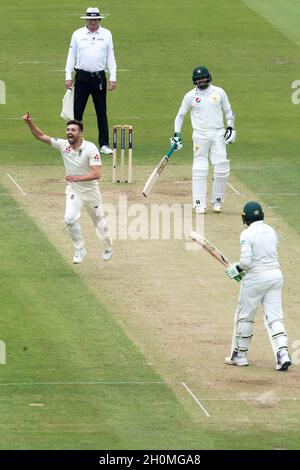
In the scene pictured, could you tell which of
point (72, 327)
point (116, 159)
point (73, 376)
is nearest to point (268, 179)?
point (116, 159)

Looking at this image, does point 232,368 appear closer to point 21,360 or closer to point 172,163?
point 21,360

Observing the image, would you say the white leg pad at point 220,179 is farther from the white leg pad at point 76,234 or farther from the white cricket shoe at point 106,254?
the white leg pad at point 76,234

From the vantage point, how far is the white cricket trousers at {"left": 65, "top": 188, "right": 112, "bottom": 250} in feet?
72.0

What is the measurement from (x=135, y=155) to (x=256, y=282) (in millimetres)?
11623

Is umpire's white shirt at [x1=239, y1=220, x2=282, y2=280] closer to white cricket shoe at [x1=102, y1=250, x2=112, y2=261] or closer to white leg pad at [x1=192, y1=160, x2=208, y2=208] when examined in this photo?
white cricket shoe at [x1=102, y1=250, x2=112, y2=261]

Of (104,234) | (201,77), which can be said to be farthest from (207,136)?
(104,234)

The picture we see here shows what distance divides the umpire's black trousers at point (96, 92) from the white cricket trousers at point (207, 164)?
3477mm

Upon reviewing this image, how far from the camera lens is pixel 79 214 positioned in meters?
22.0

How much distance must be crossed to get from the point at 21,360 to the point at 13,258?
449 cm

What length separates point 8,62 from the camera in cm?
3553

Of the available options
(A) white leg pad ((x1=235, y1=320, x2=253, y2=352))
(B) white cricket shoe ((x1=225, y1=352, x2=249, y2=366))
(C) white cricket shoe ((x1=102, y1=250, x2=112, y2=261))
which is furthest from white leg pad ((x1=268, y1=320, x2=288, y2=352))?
(C) white cricket shoe ((x1=102, y1=250, x2=112, y2=261))

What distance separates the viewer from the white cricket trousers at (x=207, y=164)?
25312mm

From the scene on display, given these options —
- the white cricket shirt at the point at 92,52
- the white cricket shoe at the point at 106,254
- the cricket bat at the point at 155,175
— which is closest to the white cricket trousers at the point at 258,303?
the white cricket shoe at the point at 106,254

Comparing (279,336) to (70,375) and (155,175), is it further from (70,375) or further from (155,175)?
(155,175)
